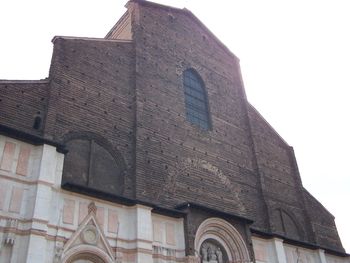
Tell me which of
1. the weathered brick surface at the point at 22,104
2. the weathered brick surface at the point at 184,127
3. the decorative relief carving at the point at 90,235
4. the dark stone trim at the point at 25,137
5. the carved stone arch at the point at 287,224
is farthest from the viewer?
the carved stone arch at the point at 287,224

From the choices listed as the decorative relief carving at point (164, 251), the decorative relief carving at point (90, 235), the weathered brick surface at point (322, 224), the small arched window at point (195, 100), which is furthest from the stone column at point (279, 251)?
the decorative relief carving at point (90, 235)

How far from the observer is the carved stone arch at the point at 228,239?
11484mm

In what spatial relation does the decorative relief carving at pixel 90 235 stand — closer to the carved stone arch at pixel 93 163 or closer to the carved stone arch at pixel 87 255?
the carved stone arch at pixel 87 255

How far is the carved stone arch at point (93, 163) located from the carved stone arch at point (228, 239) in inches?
114

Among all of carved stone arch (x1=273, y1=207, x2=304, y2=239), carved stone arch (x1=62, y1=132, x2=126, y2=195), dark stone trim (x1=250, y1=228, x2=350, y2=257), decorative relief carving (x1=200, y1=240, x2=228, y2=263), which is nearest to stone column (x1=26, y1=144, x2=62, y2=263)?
carved stone arch (x1=62, y1=132, x2=126, y2=195)

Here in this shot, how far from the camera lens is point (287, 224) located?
1462 cm

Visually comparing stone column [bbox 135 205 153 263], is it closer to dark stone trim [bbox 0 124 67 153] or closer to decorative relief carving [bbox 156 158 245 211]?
decorative relief carving [bbox 156 158 245 211]

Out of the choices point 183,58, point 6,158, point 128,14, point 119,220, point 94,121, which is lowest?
point 119,220

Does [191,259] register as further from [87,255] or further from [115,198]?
[87,255]

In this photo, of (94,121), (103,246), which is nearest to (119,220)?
(103,246)

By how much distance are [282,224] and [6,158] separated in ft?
31.6

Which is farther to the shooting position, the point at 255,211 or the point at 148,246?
the point at 255,211

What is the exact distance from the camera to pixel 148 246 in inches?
380

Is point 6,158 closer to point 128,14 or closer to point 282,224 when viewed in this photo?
point 128,14
